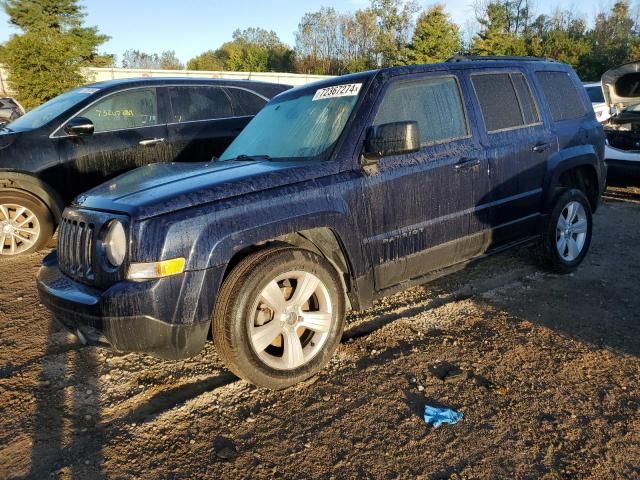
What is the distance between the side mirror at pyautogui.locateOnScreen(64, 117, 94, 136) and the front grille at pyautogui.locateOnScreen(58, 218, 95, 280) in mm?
2791

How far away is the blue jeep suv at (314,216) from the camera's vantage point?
8.69 ft

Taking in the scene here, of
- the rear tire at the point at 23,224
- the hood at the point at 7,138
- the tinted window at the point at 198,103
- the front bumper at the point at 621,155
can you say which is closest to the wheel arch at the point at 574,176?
the front bumper at the point at 621,155

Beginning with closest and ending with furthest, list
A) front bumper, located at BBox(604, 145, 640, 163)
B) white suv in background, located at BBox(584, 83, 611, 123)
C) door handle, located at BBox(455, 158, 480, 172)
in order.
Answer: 1. door handle, located at BBox(455, 158, 480, 172)
2. front bumper, located at BBox(604, 145, 640, 163)
3. white suv in background, located at BBox(584, 83, 611, 123)

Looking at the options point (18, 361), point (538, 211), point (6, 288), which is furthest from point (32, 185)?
point (538, 211)

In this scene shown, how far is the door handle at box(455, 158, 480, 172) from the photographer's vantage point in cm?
376

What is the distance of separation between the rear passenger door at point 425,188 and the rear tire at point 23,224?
4.11 meters

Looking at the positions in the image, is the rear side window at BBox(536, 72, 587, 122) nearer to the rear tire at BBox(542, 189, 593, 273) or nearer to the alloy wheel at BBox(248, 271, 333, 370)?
the rear tire at BBox(542, 189, 593, 273)

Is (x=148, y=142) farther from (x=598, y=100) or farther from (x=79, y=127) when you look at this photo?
(x=598, y=100)

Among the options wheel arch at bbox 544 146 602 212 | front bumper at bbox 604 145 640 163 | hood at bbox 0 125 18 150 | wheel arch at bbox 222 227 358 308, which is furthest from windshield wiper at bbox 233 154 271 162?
front bumper at bbox 604 145 640 163

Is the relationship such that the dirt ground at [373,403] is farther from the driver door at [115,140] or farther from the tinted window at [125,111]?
the tinted window at [125,111]

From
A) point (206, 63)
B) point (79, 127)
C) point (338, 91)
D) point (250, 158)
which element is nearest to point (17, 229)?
point (79, 127)

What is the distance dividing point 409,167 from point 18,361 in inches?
116

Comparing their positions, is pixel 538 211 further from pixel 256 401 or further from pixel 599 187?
pixel 256 401

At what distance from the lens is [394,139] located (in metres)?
3.17
